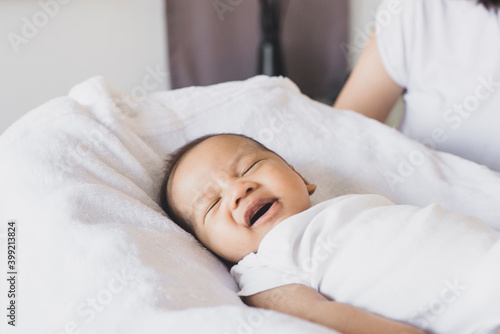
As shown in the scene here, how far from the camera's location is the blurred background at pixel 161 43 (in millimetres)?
1731

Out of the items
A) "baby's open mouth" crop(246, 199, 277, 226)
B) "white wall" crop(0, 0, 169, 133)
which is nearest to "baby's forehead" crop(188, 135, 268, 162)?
"baby's open mouth" crop(246, 199, 277, 226)

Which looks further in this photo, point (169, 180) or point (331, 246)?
point (169, 180)

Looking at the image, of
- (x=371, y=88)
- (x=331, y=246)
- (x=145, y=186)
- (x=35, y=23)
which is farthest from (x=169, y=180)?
(x=35, y=23)

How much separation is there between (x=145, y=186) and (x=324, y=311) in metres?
0.42

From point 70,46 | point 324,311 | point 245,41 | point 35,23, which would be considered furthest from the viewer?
point 245,41

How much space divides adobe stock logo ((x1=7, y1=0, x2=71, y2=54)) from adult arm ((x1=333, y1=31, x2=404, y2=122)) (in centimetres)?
103

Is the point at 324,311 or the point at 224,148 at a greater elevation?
the point at 224,148

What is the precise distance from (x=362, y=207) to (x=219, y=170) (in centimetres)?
24

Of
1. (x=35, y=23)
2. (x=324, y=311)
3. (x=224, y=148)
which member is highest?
(x=35, y=23)

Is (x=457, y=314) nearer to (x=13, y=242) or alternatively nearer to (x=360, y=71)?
(x=13, y=242)

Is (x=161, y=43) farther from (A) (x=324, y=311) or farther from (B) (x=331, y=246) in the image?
(A) (x=324, y=311)

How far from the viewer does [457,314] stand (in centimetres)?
69

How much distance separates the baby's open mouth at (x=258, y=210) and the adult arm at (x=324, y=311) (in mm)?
128

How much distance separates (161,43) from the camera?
2.20 metres
